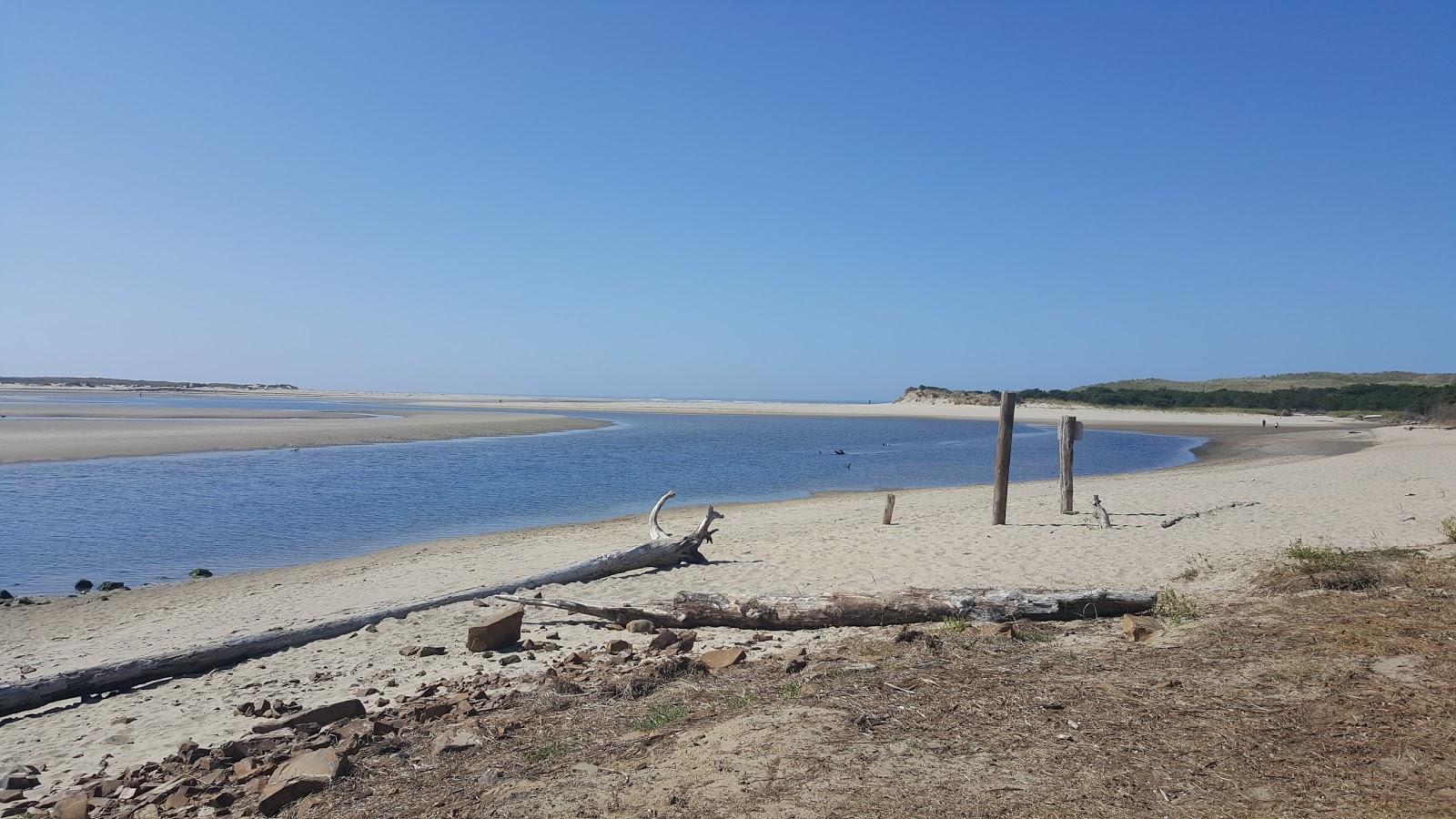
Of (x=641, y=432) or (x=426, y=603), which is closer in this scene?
(x=426, y=603)

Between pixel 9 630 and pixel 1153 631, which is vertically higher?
pixel 1153 631

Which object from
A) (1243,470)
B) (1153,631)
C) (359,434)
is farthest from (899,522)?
(359,434)

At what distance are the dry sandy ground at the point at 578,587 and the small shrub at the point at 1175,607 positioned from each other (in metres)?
1.66

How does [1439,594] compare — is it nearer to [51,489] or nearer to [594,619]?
[594,619]

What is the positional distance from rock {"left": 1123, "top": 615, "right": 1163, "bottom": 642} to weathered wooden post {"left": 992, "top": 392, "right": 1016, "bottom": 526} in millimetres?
7453

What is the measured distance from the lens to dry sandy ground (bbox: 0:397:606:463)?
30.3m

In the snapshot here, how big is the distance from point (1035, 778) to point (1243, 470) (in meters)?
23.8

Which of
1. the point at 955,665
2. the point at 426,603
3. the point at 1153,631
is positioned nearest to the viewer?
the point at 955,665

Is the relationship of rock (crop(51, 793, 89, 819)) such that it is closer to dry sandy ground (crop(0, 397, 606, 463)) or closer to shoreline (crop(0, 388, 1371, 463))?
shoreline (crop(0, 388, 1371, 463))

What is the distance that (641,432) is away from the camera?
48969mm

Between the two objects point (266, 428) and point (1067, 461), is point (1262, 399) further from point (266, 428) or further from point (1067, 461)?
point (266, 428)

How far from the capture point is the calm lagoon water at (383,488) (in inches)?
581

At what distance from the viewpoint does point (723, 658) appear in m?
6.34

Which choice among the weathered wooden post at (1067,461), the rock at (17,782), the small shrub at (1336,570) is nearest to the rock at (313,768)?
the rock at (17,782)
